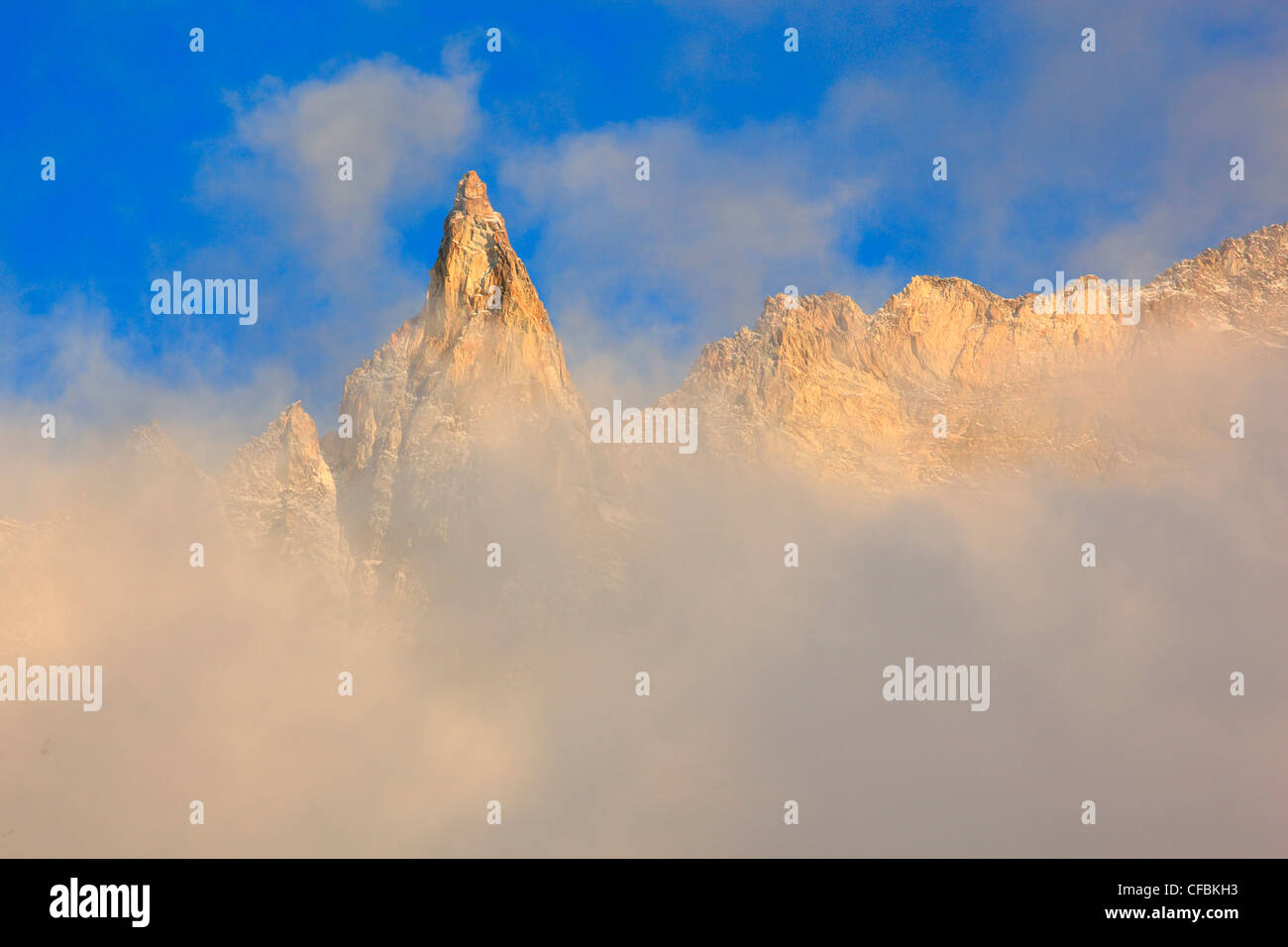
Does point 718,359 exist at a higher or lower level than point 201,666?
higher

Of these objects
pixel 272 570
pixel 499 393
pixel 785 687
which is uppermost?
pixel 499 393

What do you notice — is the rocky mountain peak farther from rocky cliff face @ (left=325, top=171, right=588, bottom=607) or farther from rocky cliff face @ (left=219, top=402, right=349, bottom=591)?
rocky cliff face @ (left=219, top=402, right=349, bottom=591)

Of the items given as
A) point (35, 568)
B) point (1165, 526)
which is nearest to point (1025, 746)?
point (1165, 526)

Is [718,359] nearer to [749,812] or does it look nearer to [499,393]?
[499,393]

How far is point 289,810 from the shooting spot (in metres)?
146

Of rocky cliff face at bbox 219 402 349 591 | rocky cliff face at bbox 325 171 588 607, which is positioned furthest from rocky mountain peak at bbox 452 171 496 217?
rocky cliff face at bbox 219 402 349 591

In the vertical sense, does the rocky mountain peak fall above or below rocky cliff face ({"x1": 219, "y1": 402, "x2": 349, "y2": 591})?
above

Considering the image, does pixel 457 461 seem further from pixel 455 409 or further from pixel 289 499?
pixel 289 499

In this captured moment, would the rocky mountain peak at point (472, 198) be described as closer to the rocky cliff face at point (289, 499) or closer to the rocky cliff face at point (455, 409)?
the rocky cliff face at point (455, 409)

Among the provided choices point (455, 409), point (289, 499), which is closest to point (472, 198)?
point (455, 409)

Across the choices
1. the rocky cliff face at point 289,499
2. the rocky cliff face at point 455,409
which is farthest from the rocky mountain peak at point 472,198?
the rocky cliff face at point 289,499

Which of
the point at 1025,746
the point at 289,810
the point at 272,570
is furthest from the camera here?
the point at 272,570

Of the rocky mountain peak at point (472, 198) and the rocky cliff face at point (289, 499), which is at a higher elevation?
the rocky mountain peak at point (472, 198)
